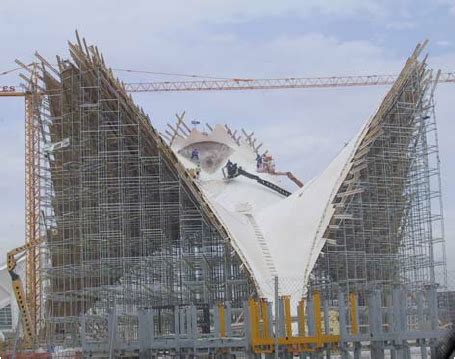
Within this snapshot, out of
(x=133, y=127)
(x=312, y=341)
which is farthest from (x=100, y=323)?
(x=312, y=341)

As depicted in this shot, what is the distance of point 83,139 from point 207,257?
Answer: 691 centimetres

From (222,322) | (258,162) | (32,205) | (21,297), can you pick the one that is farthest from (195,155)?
(222,322)

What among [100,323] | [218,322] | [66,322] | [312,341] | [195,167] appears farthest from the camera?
[195,167]

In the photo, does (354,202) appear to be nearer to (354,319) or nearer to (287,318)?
(354,319)

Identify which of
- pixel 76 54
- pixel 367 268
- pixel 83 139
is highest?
pixel 76 54

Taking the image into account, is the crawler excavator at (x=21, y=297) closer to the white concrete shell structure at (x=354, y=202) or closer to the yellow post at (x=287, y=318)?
the white concrete shell structure at (x=354, y=202)

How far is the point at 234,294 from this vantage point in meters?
34.3

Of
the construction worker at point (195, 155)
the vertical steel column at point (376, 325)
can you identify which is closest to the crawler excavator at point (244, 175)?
the construction worker at point (195, 155)

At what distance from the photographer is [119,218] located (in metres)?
34.0

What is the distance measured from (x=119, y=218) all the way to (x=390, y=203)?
38.0ft

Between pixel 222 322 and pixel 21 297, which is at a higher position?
pixel 21 297

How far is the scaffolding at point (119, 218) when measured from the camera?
33688 mm

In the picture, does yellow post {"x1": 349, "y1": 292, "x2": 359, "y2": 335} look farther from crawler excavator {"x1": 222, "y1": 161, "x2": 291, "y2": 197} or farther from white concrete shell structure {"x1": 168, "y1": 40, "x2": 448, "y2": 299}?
crawler excavator {"x1": 222, "y1": 161, "x2": 291, "y2": 197}

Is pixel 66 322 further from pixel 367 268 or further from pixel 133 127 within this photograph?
pixel 367 268
